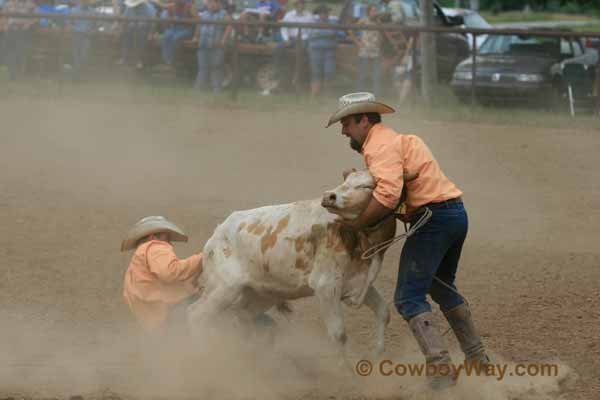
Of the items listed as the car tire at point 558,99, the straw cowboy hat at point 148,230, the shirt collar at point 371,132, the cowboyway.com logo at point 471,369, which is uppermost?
the shirt collar at point 371,132

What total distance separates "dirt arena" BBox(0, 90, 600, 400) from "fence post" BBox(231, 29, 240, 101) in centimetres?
49

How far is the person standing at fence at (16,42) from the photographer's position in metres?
17.9

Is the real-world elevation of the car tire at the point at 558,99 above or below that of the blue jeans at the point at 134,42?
below

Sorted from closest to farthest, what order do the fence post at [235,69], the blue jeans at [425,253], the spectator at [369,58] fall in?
the blue jeans at [425,253], the spectator at [369,58], the fence post at [235,69]

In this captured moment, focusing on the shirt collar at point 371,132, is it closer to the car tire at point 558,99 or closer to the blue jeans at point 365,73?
the blue jeans at point 365,73

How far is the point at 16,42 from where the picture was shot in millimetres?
18141

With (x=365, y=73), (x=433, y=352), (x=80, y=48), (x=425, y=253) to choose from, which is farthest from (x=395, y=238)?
(x=80, y=48)

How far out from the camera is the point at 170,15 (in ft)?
64.0

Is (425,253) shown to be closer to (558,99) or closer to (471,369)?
(471,369)

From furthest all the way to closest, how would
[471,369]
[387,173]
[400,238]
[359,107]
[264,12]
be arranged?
[264,12]
[471,369]
[400,238]
[359,107]
[387,173]

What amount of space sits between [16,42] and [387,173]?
1381 cm

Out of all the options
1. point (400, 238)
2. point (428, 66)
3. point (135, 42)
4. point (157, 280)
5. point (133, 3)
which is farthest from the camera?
point (133, 3)

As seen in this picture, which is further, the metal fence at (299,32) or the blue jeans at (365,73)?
the blue jeans at (365,73)

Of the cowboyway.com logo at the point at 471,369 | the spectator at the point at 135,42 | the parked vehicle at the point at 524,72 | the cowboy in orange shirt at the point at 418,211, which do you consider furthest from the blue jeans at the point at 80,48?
the cowboy in orange shirt at the point at 418,211
